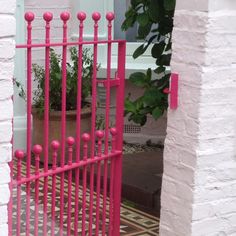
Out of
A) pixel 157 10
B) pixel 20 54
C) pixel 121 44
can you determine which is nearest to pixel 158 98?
pixel 157 10

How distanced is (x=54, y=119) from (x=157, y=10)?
1.66 meters

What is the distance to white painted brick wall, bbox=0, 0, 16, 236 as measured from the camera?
8.96 feet

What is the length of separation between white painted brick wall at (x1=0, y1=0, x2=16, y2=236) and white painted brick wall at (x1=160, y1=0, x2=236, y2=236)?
1.00m

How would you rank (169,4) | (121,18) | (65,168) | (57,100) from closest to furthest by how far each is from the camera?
(65,168) → (169,4) → (57,100) → (121,18)

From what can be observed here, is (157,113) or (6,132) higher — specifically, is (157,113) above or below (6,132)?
below

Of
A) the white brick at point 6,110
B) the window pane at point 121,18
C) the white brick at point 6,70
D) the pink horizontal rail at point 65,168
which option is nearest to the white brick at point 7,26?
the white brick at point 6,70

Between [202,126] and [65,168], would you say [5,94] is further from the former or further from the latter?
[202,126]

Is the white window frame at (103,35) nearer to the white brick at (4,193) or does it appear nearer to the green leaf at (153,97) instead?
the green leaf at (153,97)

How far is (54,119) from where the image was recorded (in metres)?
5.93

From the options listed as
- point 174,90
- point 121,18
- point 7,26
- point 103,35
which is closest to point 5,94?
point 7,26

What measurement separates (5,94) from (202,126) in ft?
3.50

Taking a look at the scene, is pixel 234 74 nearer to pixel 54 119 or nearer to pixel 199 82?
pixel 199 82

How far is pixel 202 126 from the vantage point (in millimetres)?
3389

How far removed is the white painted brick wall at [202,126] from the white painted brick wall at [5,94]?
100cm
